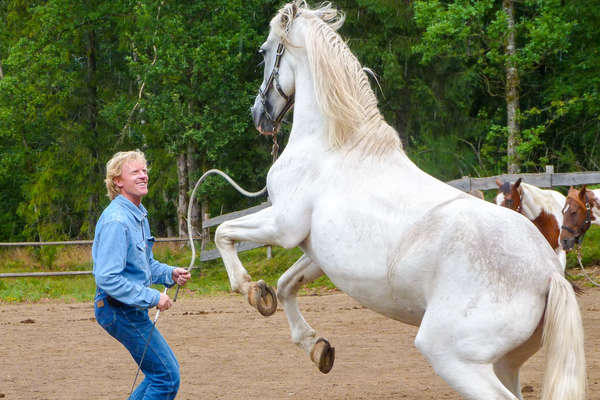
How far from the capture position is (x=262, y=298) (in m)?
4.80

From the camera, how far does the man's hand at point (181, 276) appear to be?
4.70 m

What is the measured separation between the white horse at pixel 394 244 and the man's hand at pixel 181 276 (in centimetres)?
35

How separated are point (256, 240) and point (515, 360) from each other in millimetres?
1685

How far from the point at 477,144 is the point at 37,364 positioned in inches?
622

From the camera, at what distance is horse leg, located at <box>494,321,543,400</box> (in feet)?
12.5

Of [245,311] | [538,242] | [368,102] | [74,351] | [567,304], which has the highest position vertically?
[368,102]

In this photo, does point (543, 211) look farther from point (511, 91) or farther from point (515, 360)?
point (511, 91)

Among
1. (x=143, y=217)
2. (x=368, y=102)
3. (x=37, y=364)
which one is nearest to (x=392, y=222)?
(x=368, y=102)

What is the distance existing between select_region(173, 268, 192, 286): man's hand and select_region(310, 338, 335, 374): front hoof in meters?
0.92

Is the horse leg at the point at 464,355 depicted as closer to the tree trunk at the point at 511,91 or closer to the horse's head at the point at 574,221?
the horse's head at the point at 574,221

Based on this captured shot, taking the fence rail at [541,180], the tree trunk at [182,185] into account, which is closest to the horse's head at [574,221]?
the fence rail at [541,180]

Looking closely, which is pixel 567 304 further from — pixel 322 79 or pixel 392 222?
pixel 322 79

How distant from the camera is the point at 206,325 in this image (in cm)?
1027

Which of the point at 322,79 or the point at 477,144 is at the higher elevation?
the point at 322,79
